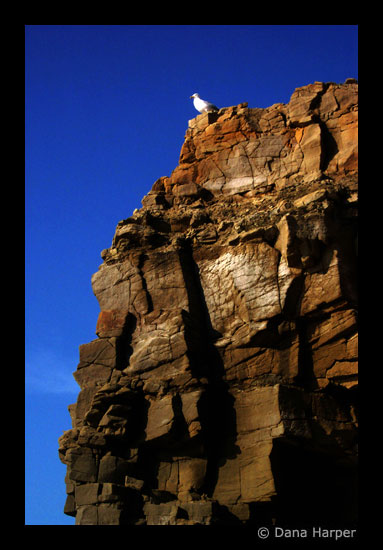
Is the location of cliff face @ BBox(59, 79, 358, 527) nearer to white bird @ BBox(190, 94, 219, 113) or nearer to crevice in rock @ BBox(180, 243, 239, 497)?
crevice in rock @ BBox(180, 243, 239, 497)

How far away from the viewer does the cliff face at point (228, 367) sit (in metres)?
22.1

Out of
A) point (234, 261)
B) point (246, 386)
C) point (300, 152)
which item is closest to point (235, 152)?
point (300, 152)

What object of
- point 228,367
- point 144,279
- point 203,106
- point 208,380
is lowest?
→ point 208,380

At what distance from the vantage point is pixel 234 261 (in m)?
26.2

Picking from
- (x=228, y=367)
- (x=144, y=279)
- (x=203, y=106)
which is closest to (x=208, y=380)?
(x=228, y=367)

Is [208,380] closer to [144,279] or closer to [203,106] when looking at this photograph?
[144,279]

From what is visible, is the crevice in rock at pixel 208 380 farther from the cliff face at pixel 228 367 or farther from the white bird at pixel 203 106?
the white bird at pixel 203 106

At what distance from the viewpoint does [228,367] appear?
24953mm

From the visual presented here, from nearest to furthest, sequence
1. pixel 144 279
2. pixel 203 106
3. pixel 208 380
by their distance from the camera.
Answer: pixel 208 380, pixel 144 279, pixel 203 106

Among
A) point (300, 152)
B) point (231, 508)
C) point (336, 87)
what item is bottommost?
point (231, 508)

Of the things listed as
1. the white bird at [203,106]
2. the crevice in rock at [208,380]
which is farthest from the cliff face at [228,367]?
the white bird at [203,106]
